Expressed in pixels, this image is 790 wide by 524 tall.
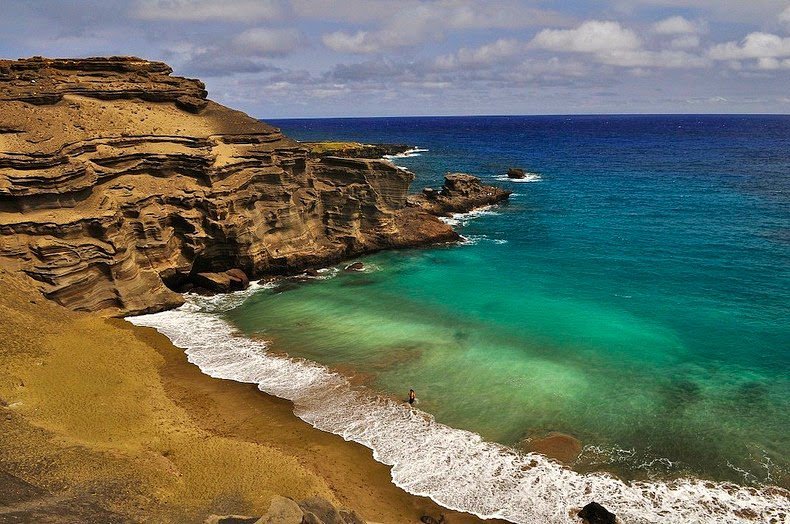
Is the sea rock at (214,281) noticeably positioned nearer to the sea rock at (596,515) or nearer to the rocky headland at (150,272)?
the rocky headland at (150,272)

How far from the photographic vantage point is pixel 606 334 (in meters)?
35.7

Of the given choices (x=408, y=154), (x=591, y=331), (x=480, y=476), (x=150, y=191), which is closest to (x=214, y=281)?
(x=150, y=191)

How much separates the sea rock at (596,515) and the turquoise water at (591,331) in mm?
2960

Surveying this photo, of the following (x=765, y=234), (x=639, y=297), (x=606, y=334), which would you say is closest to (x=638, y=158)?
(x=765, y=234)

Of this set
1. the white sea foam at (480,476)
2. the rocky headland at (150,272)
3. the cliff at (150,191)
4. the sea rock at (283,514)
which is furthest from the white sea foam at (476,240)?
the sea rock at (283,514)

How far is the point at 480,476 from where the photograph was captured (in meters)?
22.7

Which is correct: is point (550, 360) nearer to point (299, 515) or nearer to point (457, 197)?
point (299, 515)

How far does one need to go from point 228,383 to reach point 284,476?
9118mm

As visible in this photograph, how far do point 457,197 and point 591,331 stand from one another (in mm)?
43719

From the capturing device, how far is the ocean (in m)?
22.5

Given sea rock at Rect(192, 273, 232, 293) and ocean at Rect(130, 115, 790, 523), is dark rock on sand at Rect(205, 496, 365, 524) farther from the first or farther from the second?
sea rock at Rect(192, 273, 232, 293)

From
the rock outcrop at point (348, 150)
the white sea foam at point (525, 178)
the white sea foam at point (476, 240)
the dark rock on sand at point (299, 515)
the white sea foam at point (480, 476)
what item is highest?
the rock outcrop at point (348, 150)

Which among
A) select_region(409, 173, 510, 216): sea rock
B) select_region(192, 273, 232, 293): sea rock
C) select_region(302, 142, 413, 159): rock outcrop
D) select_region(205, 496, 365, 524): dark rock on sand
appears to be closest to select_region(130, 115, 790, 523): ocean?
select_region(192, 273, 232, 293): sea rock

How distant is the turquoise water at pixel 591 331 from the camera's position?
1006 inches
